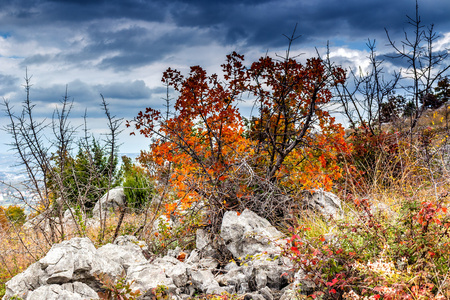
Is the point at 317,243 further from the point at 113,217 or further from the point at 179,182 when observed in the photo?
the point at 113,217

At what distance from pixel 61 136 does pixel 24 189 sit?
0.99 meters

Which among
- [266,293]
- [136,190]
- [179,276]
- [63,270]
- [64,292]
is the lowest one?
[266,293]

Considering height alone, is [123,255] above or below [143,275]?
above

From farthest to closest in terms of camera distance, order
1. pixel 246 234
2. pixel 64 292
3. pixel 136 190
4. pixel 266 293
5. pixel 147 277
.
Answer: pixel 136 190 < pixel 246 234 < pixel 147 277 < pixel 266 293 < pixel 64 292

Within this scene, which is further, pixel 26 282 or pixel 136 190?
pixel 136 190

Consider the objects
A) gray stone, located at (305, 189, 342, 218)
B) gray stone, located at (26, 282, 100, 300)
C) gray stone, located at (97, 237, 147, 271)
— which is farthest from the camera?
gray stone, located at (305, 189, 342, 218)

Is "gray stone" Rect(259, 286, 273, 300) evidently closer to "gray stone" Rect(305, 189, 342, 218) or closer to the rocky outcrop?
the rocky outcrop

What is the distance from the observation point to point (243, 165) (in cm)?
568

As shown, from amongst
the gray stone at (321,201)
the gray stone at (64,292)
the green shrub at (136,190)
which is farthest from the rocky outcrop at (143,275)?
the green shrub at (136,190)

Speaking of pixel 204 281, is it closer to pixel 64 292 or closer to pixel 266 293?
pixel 266 293

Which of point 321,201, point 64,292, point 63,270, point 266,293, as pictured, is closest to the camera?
point 64,292

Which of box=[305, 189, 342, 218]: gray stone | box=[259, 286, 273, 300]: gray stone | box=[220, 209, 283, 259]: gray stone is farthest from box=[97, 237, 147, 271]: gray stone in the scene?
box=[305, 189, 342, 218]: gray stone

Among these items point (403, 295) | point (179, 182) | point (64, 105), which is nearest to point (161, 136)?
point (179, 182)

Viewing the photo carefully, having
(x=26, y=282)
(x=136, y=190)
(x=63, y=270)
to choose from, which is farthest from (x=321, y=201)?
(x=136, y=190)
